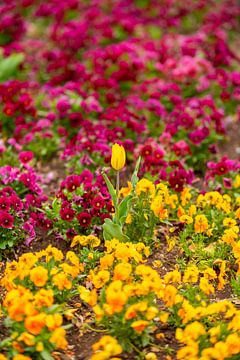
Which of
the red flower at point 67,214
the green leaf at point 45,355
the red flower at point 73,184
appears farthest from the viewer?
the red flower at point 73,184

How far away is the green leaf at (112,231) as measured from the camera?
13.6 ft

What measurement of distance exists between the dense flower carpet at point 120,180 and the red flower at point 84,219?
0.01m

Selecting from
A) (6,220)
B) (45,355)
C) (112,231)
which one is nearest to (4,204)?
(6,220)

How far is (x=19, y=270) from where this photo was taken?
3604mm

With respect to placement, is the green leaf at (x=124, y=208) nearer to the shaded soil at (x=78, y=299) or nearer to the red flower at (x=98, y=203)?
the red flower at (x=98, y=203)

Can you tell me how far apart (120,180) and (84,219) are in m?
1.07

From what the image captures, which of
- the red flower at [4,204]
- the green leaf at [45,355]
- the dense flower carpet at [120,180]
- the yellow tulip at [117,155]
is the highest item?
the yellow tulip at [117,155]

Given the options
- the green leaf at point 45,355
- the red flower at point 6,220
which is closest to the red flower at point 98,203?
the red flower at point 6,220

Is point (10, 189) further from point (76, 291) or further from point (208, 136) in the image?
point (208, 136)

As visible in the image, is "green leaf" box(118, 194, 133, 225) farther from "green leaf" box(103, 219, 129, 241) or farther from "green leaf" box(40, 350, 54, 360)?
"green leaf" box(40, 350, 54, 360)

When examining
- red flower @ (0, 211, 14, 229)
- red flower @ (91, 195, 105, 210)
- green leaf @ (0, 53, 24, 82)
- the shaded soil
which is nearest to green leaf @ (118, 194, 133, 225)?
red flower @ (91, 195, 105, 210)

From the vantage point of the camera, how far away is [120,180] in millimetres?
5445

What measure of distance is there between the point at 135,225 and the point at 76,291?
722 millimetres

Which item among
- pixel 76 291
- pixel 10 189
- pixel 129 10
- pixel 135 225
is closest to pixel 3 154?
pixel 10 189
